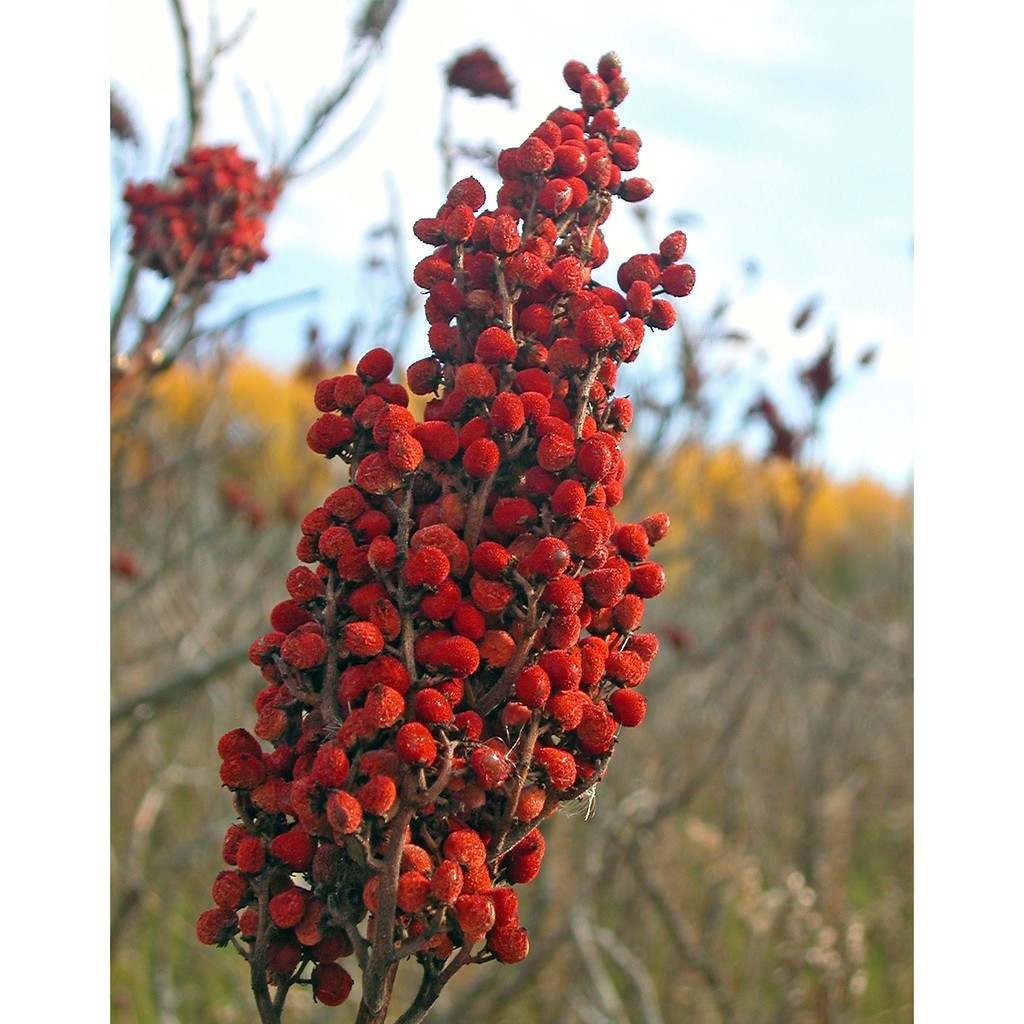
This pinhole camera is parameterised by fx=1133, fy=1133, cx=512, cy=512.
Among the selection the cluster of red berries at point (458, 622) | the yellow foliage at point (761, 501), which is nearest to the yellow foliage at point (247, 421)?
the yellow foliage at point (761, 501)

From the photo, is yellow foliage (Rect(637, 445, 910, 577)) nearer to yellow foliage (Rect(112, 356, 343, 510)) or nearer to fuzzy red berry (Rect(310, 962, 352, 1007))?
yellow foliage (Rect(112, 356, 343, 510))

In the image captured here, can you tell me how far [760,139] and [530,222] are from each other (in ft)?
3.86

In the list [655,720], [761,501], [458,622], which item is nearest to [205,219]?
[458,622]

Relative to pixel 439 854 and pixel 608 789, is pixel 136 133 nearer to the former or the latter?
pixel 439 854

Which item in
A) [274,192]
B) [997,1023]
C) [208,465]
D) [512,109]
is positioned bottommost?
[997,1023]

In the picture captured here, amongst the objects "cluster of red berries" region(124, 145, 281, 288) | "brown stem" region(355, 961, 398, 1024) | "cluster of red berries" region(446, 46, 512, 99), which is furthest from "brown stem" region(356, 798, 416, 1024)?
"cluster of red berries" region(446, 46, 512, 99)

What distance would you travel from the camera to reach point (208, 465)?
8.23 feet

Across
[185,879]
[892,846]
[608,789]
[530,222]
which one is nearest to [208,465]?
[185,879]

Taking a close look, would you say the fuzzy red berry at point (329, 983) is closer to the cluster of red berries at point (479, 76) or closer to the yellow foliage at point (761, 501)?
the cluster of red berries at point (479, 76)

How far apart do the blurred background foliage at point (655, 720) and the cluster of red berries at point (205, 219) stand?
10 centimetres

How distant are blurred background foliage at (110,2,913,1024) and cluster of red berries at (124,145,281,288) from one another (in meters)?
0.10

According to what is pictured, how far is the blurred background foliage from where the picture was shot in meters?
1.63

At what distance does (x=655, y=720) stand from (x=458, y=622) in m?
2.22

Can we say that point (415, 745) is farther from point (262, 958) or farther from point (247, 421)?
point (247, 421)
